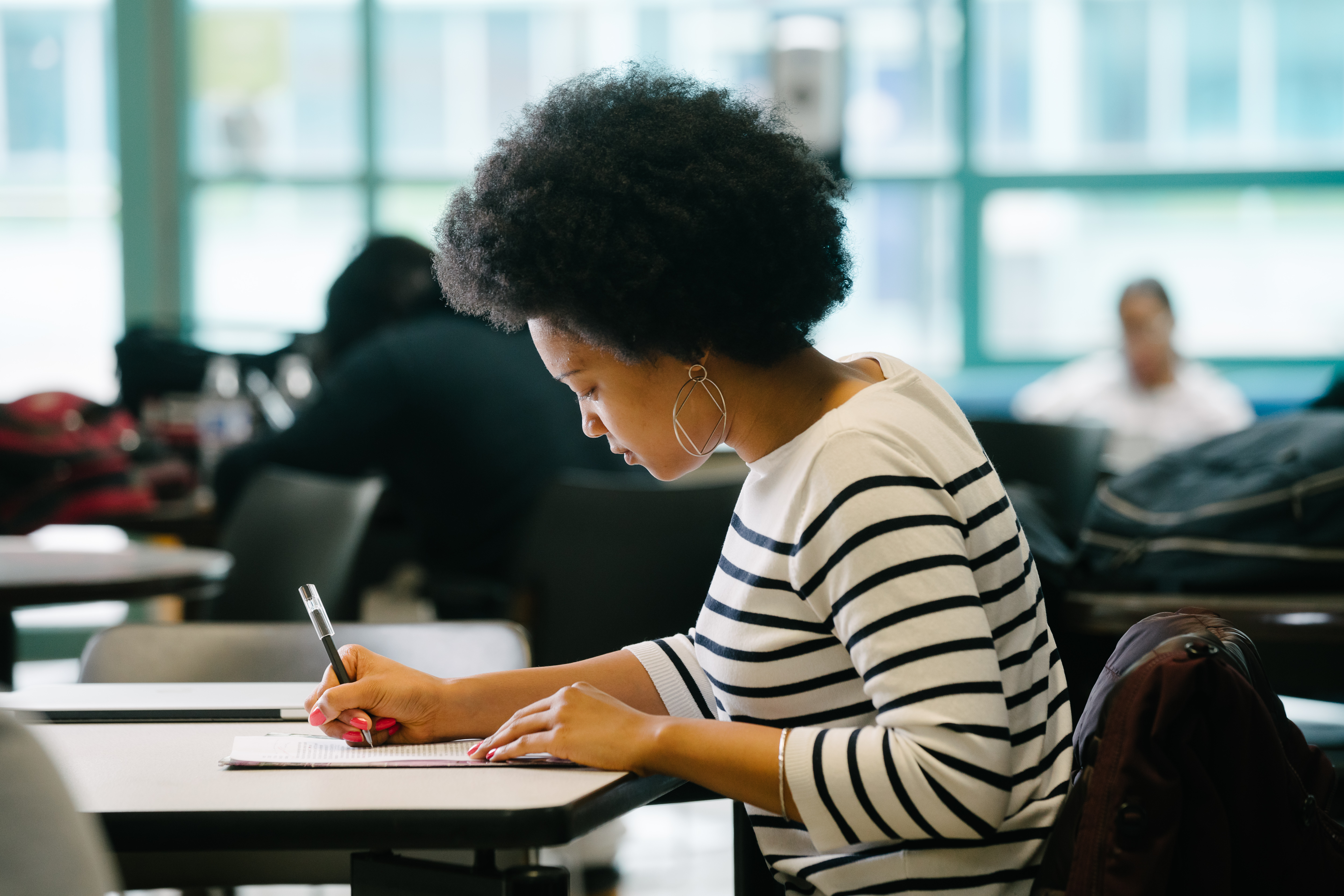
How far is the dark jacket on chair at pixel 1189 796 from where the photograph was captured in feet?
2.66

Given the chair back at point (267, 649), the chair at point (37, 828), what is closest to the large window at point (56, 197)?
the chair back at point (267, 649)

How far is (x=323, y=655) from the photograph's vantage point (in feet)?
4.90

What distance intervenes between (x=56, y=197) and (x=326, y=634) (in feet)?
15.4

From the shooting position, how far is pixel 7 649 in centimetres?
218

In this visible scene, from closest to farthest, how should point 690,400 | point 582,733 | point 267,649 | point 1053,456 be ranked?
point 582,733 → point 690,400 → point 267,649 → point 1053,456

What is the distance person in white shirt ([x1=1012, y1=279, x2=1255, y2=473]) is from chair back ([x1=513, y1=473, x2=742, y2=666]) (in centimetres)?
292

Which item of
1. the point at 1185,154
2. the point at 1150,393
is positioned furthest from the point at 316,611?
the point at 1185,154

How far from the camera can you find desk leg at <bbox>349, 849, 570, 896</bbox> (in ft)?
2.68

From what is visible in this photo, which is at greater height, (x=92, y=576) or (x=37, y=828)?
(x=37, y=828)

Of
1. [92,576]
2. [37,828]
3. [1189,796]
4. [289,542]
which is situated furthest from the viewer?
[289,542]

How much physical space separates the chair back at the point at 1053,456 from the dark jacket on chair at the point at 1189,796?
2239mm

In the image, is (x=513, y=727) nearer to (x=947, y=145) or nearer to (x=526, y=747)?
(x=526, y=747)

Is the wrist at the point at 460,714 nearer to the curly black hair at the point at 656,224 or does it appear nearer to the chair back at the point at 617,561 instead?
the curly black hair at the point at 656,224

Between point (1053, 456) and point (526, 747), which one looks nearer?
point (526, 747)
